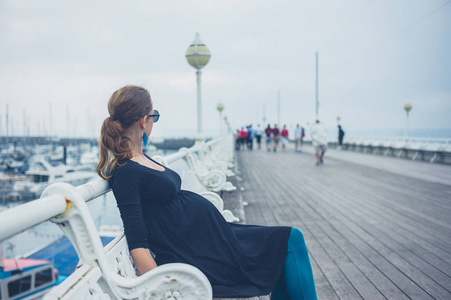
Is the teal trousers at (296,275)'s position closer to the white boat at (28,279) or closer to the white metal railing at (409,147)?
the white metal railing at (409,147)

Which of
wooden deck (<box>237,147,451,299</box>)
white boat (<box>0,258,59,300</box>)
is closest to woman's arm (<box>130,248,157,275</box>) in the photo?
wooden deck (<box>237,147,451,299</box>)

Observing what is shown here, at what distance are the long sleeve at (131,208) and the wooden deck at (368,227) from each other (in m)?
1.63

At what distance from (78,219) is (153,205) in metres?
0.57

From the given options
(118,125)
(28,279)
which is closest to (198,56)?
(118,125)

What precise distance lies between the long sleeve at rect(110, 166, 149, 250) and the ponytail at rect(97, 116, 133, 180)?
3.8 inches

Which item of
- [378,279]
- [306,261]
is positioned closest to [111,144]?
[306,261]

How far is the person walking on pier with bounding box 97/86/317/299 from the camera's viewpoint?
5.50ft

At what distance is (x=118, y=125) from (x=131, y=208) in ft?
1.42

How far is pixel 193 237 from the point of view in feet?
5.70

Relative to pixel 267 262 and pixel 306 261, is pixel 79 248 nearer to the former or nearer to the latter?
pixel 267 262

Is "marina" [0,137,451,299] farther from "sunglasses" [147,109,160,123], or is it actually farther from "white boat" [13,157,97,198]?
"white boat" [13,157,97,198]

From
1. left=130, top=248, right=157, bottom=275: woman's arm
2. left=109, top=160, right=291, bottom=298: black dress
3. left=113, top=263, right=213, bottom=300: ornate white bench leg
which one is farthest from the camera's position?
left=109, top=160, right=291, bottom=298: black dress

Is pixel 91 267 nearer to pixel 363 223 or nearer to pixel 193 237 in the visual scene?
pixel 193 237

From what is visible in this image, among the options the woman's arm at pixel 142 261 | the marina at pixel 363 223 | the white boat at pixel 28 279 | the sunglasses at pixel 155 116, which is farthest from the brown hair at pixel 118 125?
the white boat at pixel 28 279
